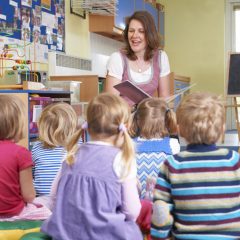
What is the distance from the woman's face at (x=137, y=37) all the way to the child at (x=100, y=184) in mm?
1272

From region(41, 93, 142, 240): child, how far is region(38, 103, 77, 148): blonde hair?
670 millimetres

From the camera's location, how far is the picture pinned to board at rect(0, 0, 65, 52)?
362 centimetres

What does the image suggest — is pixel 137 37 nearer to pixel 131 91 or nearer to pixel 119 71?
pixel 119 71

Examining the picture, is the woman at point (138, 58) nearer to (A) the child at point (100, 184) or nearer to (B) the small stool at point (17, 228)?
(B) the small stool at point (17, 228)

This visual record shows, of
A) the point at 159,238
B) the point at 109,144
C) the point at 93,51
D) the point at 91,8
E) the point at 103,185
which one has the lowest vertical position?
the point at 159,238

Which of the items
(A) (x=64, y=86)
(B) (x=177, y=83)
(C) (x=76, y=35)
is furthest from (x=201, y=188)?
(B) (x=177, y=83)

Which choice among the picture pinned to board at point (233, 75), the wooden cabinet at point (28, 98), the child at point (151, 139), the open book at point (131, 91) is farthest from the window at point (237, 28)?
the child at point (151, 139)

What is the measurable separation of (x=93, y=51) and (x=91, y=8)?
0.55 meters

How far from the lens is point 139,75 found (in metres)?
2.67

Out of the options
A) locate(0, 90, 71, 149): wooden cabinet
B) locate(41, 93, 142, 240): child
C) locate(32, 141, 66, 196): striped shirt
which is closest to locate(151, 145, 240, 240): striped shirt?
locate(41, 93, 142, 240): child

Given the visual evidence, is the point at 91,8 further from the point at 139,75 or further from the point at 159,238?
the point at 159,238

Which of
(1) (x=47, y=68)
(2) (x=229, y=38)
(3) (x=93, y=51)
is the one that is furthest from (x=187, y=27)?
(1) (x=47, y=68)

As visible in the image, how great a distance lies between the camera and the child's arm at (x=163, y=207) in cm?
136

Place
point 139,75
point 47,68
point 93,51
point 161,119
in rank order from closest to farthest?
point 161,119, point 139,75, point 47,68, point 93,51
